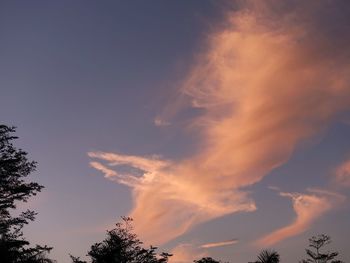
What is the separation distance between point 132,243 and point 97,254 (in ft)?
29.1

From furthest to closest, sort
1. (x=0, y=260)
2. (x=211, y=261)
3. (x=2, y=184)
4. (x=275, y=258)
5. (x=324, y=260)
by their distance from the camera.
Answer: (x=211, y=261) → (x=324, y=260) → (x=275, y=258) → (x=2, y=184) → (x=0, y=260)

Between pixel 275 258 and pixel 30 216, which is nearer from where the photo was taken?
pixel 30 216

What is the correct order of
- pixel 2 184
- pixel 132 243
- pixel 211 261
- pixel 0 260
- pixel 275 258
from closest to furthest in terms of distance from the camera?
pixel 0 260
pixel 2 184
pixel 275 258
pixel 132 243
pixel 211 261

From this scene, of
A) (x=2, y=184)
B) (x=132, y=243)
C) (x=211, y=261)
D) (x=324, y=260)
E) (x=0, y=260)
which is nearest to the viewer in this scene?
(x=0, y=260)

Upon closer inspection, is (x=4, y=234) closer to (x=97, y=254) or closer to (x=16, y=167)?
(x=16, y=167)

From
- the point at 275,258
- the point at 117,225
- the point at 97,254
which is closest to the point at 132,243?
the point at 117,225

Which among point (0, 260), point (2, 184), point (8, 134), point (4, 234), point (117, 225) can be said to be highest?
point (117, 225)

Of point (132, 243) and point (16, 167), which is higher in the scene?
point (132, 243)

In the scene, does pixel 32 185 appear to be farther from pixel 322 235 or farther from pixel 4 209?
pixel 322 235

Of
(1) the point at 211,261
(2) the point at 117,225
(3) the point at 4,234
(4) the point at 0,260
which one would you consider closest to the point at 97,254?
(2) the point at 117,225

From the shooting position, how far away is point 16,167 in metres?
34.2

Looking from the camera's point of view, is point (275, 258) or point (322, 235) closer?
point (275, 258)

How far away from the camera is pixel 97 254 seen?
5088cm

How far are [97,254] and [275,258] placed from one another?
18.9 m
